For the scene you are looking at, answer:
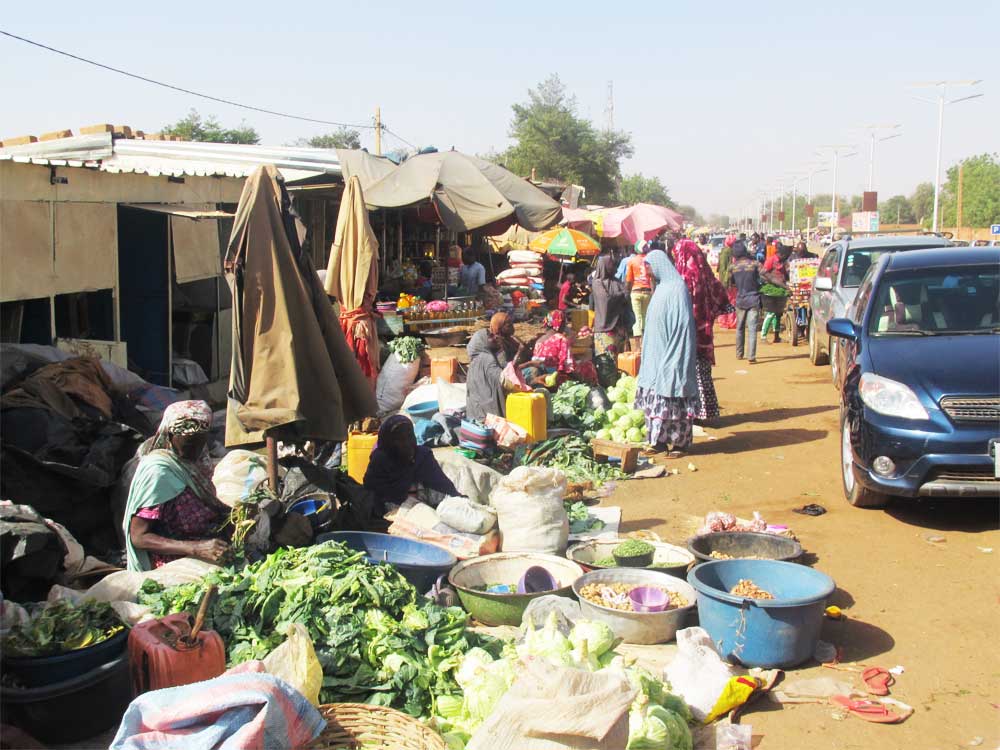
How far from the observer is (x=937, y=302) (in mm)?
7867

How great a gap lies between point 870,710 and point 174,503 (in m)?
3.66

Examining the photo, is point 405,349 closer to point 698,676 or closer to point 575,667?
point 698,676

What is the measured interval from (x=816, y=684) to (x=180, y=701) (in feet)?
10.5

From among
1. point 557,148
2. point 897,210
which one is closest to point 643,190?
point 897,210

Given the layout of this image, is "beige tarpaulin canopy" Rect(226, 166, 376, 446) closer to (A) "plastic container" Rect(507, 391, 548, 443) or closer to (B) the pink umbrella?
(A) "plastic container" Rect(507, 391, 548, 443)

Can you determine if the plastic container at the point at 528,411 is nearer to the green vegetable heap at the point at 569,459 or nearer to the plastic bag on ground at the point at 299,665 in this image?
the green vegetable heap at the point at 569,459

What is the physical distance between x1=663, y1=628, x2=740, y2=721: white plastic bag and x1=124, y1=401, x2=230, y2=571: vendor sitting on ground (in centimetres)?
241

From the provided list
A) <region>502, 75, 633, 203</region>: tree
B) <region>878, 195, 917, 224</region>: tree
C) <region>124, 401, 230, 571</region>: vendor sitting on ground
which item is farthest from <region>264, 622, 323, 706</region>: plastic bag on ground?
<region>878, 195, 917, 224</region>: tree

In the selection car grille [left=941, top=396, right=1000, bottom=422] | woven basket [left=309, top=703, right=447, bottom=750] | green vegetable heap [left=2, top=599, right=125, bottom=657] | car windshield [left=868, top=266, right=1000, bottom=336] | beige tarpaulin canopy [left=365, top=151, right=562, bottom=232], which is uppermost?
beige tarpaulin canopy [left=365, top=151, right=562, bottom=232]

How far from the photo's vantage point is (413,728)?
133 inches

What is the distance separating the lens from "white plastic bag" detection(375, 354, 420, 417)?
438 inches

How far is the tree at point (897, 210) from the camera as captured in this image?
11250 centimetres

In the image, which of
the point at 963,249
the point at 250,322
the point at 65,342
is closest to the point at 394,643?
the point at 250,322

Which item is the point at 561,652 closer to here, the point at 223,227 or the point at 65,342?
the point at 65,342
